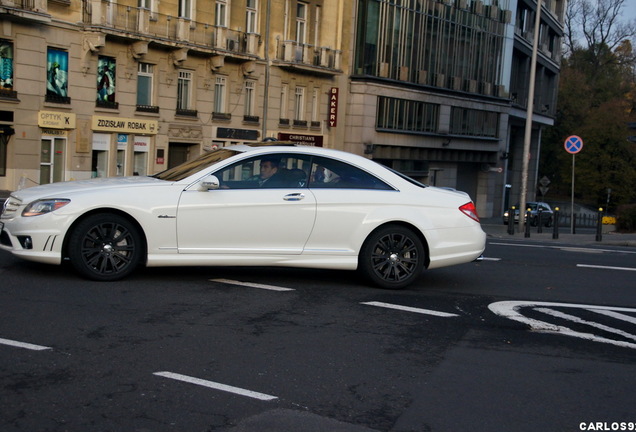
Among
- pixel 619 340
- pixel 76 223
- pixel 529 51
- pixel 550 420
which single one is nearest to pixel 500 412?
pixel 550 420

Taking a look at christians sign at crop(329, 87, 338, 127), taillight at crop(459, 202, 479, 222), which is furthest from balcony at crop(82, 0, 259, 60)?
taillight at crop(459, 202, 479, 222)

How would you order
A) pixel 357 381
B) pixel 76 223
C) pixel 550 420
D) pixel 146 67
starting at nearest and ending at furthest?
1. pixel 550 420
2. pixel 357 381
3. pixel 76 223
4. pixel 146 67

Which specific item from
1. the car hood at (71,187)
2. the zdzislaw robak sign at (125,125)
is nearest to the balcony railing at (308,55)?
the zdzislaw robak sign at (125,125)

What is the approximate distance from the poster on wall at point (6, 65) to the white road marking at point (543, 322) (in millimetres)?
24828

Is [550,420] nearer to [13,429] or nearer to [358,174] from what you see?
[13,429]

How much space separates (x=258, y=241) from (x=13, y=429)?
4580mm

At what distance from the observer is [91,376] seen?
532 centimetres

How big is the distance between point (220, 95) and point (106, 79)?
6339mm

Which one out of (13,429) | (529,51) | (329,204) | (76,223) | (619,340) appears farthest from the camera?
(529,51)

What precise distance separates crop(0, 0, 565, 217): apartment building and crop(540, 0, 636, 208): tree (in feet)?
21.2

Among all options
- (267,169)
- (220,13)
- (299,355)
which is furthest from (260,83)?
(299,355)

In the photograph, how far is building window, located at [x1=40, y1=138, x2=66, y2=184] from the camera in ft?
102

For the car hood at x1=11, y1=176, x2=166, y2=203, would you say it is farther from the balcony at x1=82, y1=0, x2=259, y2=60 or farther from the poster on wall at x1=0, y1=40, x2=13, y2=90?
the balcony at x1=82, y1=0, x2=259, y2=60

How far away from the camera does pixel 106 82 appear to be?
108ft
